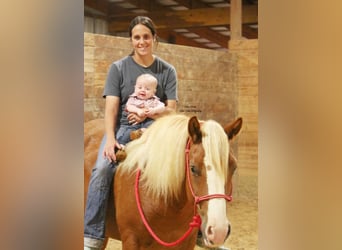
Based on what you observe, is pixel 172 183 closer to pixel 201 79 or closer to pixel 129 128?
pixel 129 128

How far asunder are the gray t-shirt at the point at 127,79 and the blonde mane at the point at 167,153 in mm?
74

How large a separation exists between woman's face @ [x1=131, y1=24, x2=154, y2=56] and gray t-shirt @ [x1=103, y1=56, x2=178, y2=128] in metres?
0.04

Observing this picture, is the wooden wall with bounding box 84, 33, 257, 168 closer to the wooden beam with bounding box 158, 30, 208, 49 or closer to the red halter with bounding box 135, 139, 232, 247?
the wooden beam with bounding box 158, 30, 208, 49

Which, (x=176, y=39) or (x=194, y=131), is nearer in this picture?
(x=194, y=131)

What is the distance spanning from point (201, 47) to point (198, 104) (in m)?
0.18

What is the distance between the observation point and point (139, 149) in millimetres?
1389

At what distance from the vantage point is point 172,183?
134 centimetres

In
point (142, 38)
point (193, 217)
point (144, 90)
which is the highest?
point (142, 38)

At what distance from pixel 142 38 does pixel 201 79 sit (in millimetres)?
217

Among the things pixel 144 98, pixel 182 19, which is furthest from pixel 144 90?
pixel 182 19

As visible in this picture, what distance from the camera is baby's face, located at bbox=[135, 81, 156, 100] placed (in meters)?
1.38

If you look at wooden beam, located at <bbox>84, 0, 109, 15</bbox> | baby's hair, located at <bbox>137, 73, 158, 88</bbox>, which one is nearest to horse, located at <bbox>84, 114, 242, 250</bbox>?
baby's hair, located at <bbox>137, 73, 158, 88</bbox>
